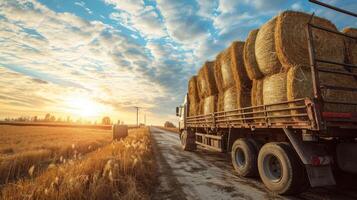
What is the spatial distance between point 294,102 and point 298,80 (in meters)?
0.66

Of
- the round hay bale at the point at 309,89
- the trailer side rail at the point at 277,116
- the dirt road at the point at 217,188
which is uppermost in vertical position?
the round hay bale at the point at 309,89

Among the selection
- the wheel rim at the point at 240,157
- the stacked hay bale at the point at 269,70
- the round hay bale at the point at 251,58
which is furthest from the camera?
the wheel rim at the point at 240,157

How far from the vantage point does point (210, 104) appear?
10164mm

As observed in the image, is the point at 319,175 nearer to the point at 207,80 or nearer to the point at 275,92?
the point at 275,92

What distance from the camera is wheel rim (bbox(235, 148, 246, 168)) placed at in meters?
6.98

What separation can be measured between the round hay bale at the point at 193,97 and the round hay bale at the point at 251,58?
5.73m

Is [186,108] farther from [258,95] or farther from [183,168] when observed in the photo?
[258,95]

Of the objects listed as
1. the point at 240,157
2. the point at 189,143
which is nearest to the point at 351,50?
the point at 240,157

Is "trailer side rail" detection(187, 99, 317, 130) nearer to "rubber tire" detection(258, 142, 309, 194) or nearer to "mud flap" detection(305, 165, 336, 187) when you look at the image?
"rubber tire" detection(258, 142, 309, 194)

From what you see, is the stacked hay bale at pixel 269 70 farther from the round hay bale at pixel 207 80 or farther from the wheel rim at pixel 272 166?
Result: the round hay bale at pixel 207 80

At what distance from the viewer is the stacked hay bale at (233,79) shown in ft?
25.2

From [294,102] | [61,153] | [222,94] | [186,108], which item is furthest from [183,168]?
[61,153]

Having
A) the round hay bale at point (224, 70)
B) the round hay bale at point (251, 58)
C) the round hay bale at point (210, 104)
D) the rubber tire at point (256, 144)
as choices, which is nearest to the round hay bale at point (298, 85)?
the round hay bale at point (251, 58)

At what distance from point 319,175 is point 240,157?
2736 mm
